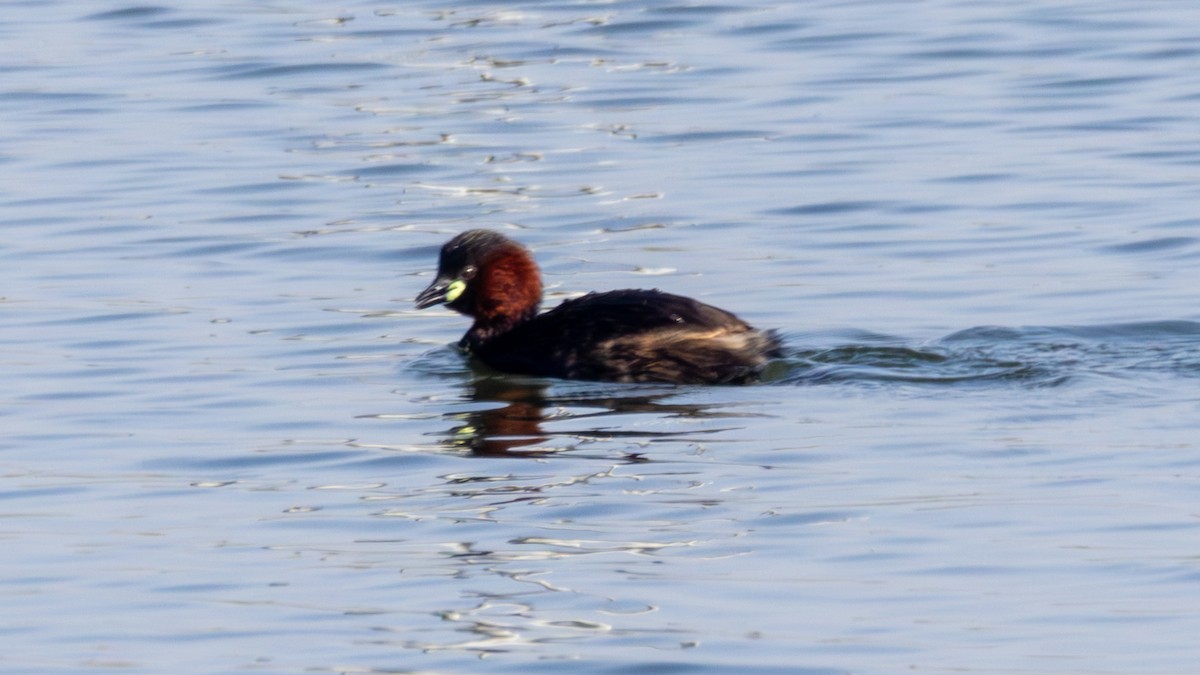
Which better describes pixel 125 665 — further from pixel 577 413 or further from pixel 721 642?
pixel 577 413

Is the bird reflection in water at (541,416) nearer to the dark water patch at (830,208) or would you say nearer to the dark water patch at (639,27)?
the dark water patch at (830,208)

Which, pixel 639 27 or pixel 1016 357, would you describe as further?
pixel 639 27

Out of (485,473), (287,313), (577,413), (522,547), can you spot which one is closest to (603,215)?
(287,313)

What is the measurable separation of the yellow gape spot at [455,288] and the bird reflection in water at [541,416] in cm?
62

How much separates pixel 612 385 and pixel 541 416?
0.59 metres

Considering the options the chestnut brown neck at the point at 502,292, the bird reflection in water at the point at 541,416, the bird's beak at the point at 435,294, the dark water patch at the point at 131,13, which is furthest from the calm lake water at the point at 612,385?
the dark water patch at the point at 131,13

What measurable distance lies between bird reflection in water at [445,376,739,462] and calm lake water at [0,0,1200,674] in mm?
30

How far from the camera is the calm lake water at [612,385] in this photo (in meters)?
6.66

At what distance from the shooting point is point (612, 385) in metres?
10.0

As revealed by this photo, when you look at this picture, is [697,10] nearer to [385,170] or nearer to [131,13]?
[131,13]

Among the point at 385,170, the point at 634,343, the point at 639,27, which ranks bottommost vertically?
the point at 634,343

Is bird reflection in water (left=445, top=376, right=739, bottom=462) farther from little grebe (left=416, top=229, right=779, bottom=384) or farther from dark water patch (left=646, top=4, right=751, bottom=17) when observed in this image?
dark water patch (left=646, top=4, right=751, bottom=17)

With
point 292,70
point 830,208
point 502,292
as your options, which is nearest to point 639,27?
point 292,70

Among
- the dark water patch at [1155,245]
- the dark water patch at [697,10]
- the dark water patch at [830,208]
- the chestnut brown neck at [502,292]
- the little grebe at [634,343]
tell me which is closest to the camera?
the little grebe at [634,343]
